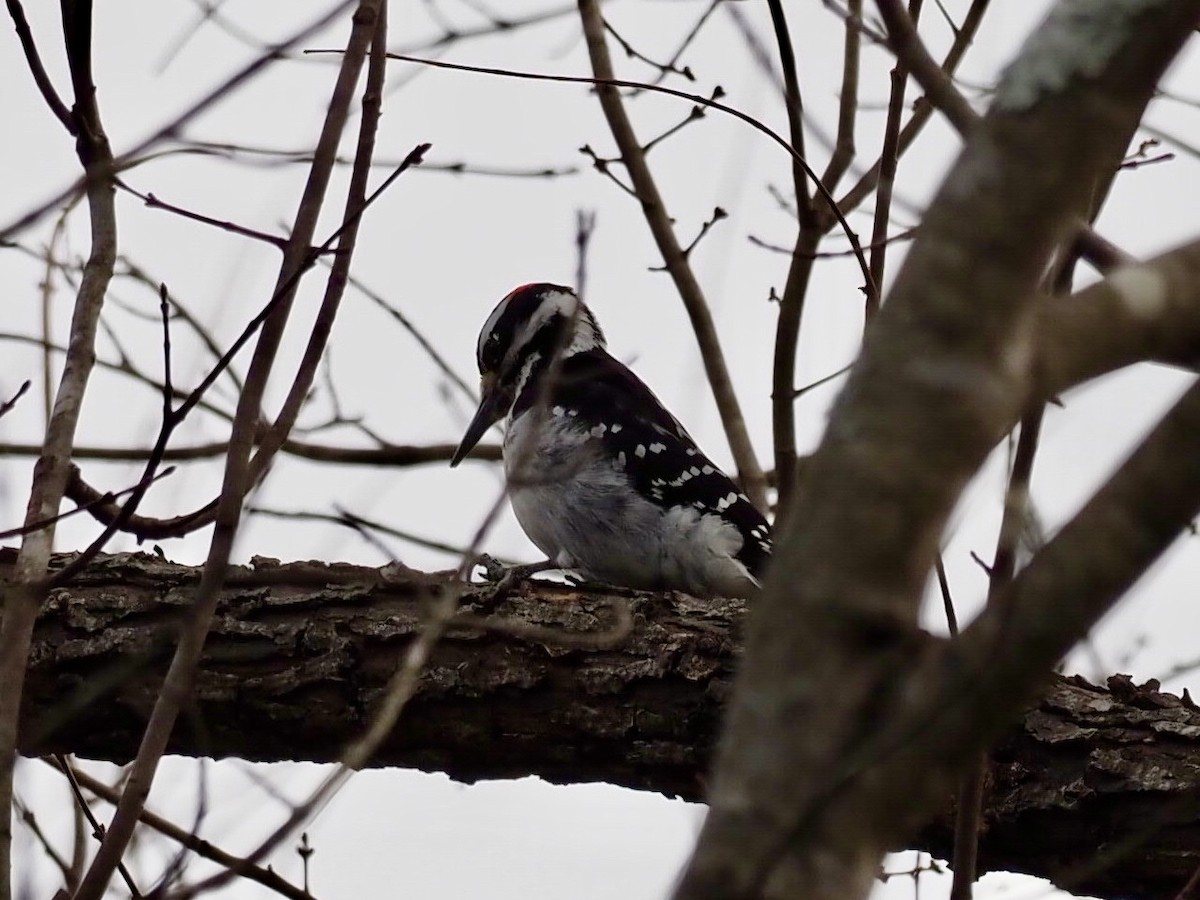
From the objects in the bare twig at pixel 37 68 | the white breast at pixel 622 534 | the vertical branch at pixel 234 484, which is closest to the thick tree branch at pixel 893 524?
the vertical branch at pixel 234 484

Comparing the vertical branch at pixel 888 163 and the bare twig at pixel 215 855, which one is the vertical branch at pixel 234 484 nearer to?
the bare twig at pixel 215 855

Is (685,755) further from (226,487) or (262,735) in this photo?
(226,487)

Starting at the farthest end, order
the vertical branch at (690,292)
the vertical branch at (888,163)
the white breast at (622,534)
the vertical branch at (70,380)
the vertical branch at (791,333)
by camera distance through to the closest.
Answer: the vertical branch at (690,292), the white breast at (622,534), the vertical branch at (791,333), the vertical branch at (888,163), the vertical branch at (70,380)

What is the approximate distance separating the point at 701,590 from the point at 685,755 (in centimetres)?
132

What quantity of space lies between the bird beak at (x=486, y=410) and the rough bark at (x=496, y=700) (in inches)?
76.0

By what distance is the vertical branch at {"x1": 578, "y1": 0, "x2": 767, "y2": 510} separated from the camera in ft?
17.8

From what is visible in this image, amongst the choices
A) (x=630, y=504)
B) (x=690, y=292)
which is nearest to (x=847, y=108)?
(x=690, y=292)

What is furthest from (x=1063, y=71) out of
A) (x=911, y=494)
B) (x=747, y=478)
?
(x=747, y=478)

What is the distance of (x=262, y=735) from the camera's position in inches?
151

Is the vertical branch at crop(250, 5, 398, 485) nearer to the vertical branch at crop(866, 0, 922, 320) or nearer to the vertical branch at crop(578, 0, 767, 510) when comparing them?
the vertical branch at crop(866, 0, 922, 320)

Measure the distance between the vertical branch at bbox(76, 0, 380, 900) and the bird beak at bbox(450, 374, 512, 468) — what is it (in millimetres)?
3331

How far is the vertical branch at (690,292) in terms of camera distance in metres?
5.43

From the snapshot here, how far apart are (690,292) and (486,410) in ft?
3.47

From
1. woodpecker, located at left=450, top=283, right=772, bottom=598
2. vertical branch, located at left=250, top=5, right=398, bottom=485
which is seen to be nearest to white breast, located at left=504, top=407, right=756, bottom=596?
woodpecker, located at left=450, top=283, right=772, bottom=598
